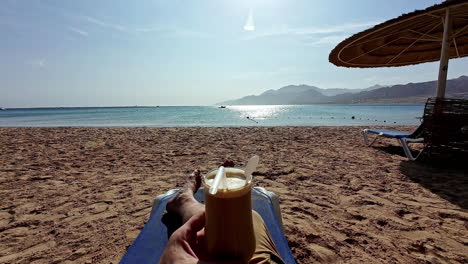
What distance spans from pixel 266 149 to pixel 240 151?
2.44 feet

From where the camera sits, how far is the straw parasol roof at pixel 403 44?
13.9 feet

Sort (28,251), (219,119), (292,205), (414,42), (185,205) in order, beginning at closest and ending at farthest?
(185,205)
(28,251)
(292,205)
(414,42)
(219,119)

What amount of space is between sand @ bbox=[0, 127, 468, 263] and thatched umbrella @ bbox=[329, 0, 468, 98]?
249 cm

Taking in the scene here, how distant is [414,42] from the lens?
209 inches

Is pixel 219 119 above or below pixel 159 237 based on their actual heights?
above

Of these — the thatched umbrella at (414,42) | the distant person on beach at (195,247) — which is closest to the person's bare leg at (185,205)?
the distant person on beach at (195,247)

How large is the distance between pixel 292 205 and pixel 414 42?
550cm

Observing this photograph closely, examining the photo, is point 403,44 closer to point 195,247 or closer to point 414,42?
point 414,42

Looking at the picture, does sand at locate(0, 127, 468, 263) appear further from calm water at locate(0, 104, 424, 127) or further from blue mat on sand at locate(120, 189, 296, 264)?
calm water at locate(0, 104, 424, 127)

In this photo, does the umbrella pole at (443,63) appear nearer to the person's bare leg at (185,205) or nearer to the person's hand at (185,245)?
the person's bare leg at (185,205)

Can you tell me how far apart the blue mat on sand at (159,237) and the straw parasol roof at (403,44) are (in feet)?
13.4

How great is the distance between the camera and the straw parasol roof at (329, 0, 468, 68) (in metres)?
4.24

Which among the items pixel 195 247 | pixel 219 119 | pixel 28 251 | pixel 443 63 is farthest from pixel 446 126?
pixel 219 119

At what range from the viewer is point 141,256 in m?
1.13
